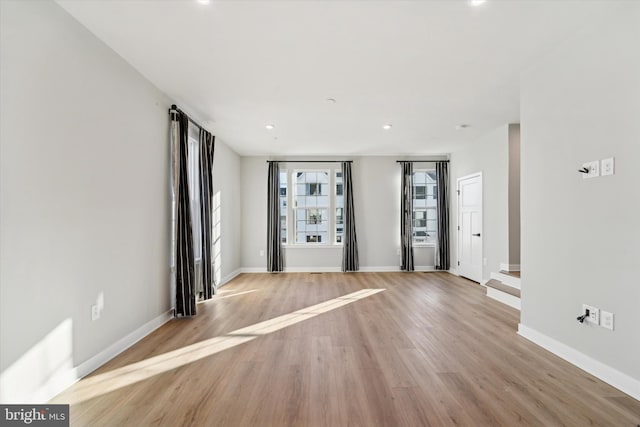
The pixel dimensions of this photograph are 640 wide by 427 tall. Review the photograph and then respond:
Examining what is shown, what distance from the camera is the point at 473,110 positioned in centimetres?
405

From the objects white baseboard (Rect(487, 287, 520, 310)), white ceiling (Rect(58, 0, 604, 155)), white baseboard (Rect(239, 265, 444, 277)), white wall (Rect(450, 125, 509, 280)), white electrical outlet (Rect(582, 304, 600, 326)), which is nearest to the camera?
white ceiling (Rect(58, 0, 604, 155))

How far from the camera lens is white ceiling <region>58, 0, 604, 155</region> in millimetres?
2104

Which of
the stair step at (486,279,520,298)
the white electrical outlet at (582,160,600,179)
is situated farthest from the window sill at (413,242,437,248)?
the white electrical outlet at (582,160,600,179)

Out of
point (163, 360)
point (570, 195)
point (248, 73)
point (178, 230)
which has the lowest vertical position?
point (163, 360)

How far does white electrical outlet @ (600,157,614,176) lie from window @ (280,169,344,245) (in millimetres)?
4968

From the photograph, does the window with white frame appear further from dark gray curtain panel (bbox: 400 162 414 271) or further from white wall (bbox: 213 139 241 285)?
dark gray curtain panel (bbox: 400 162 414 271)

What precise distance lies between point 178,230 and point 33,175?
1.81m

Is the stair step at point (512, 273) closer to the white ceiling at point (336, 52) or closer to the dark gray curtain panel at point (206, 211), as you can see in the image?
the white ceiling at point (336, 52)

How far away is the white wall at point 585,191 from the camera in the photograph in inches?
80.5

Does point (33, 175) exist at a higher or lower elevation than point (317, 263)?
higher

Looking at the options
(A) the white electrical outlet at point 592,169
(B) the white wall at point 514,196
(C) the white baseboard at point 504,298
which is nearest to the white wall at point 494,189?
(B) the white wall at point 514,196

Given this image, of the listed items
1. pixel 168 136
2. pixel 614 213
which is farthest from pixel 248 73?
pixel 614 213

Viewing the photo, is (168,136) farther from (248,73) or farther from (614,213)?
(614,213)

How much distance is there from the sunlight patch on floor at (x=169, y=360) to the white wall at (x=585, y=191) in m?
2.47
